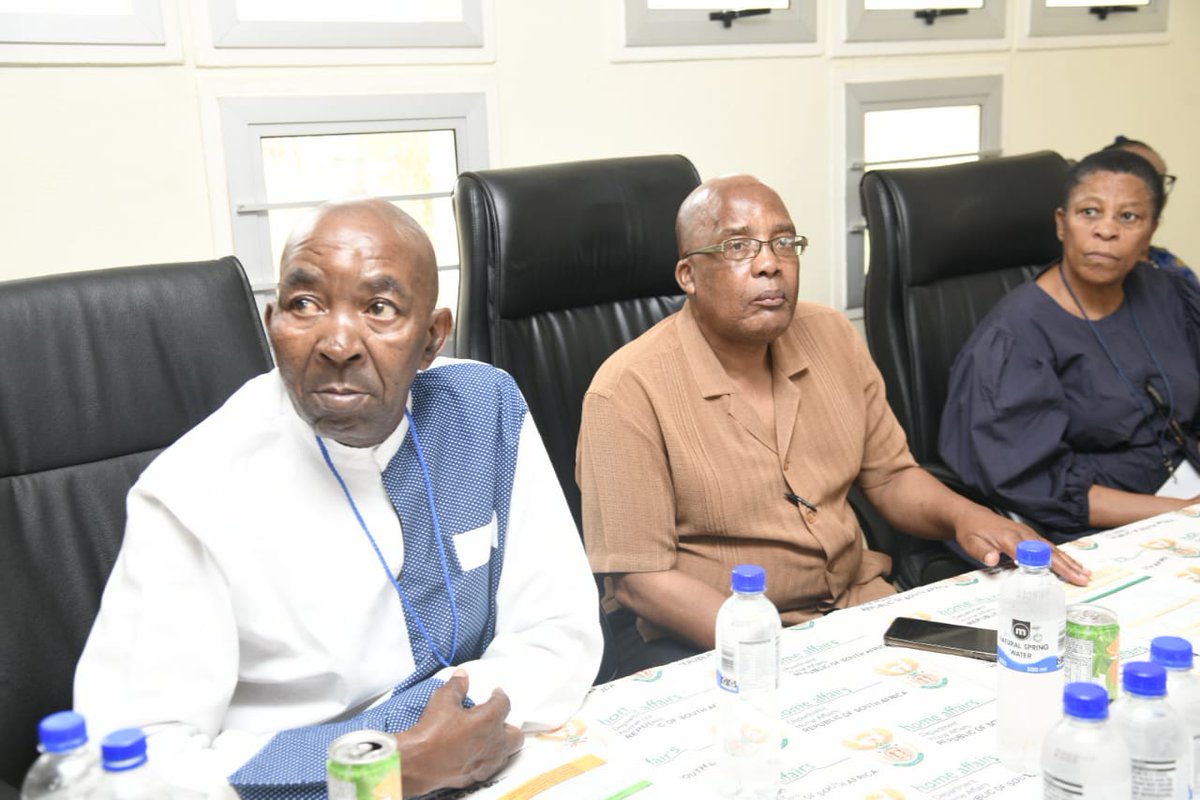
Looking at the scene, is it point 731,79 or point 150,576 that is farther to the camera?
point 731,79

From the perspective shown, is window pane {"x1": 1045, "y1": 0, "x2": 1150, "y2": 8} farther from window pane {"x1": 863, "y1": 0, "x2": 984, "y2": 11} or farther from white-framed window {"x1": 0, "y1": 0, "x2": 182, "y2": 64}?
white-framed window {"x1": 0, "y1": 0, "x2": 182, "y2": 64}

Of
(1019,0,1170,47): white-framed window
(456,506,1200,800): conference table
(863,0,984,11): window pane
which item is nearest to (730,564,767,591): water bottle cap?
(456,506,1200,800): conference table

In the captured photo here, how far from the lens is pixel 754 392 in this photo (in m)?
1.81

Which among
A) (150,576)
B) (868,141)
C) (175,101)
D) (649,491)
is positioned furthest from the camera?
(868,141)

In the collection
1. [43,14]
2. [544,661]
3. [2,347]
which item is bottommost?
[544,661]

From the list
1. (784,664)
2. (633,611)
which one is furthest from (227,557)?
(633,611)

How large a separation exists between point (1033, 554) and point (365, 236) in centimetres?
76

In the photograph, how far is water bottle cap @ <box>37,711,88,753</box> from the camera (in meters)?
0.76

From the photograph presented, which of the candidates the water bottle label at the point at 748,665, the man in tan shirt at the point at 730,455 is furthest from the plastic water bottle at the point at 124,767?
the man in tan shirt at the point at 730,455

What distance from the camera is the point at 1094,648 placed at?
1.08 m

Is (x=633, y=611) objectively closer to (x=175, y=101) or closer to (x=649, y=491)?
(x=649, y=491)

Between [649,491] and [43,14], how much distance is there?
1.28 meters

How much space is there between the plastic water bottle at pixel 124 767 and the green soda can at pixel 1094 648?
32.6 inches

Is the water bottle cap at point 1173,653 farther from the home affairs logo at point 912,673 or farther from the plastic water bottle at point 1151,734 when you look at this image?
the home affairs logo at point 912,673
